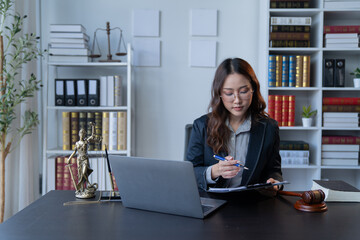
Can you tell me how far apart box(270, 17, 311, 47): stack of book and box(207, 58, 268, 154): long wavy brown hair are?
137 cm

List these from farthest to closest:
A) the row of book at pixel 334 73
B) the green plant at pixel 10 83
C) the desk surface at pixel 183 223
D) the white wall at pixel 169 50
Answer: the white wall at pixel 169 50, the row of book at pixel 334 73, the green plant at pixel 10 83, the desk surface at pixel 183 223

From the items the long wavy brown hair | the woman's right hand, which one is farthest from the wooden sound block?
the long wavy brown hair

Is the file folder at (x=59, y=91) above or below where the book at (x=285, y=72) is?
below

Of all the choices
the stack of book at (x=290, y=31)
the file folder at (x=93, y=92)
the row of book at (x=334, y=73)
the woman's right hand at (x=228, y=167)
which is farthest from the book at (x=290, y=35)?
the woman's right hand at (x=228, y=167)

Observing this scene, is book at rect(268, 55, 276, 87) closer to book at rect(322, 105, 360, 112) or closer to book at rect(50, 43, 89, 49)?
book at rect(322, 105, 360, 112)

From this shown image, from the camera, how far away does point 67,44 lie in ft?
10.1

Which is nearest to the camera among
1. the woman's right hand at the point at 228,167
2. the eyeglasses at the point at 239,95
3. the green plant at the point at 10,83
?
the woman's right hand at the point at 228,167

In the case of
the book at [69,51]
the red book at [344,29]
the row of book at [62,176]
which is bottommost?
the row of book at [62,176]

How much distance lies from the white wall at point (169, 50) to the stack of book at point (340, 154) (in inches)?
38.5

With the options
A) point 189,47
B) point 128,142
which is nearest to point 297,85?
point 189,47

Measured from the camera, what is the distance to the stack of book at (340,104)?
317cm

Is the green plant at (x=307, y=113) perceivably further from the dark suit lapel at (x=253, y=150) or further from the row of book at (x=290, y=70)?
the dark suit lapel at (x=253, y=150)

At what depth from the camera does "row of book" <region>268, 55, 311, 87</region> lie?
315 centimetres

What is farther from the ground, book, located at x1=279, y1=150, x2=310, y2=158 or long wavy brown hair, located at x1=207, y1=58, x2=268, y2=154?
long wavy brown hair, located at x1=207, y1=58, x2=268, y2=154
